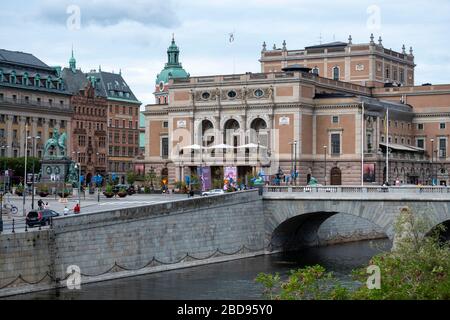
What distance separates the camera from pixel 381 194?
Answer: 7588 centimetres

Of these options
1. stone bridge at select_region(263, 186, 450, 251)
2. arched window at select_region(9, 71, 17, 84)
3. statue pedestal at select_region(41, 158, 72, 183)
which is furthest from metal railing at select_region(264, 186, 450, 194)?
arched window at select_region(9, 71, 17, 84)

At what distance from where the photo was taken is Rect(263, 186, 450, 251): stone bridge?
73562 mm

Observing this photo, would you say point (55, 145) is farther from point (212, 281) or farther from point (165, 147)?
point (212, 281)

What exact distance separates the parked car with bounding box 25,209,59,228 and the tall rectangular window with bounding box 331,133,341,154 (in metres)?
58.2

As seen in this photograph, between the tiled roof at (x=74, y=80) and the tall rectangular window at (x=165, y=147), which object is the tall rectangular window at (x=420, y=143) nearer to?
the tall rectangular window at (x=165, y=147)

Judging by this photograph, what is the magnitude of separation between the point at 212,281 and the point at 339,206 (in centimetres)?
1818

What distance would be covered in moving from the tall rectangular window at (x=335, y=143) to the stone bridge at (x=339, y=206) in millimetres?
34011

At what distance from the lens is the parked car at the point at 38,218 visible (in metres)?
63.4

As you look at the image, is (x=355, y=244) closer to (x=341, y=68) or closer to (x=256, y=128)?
(x=256, y=128)

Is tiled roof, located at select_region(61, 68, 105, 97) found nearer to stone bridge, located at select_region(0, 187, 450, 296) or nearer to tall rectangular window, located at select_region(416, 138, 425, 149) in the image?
tall rectangular window, located at select_region(416, 138, 425, 149)
